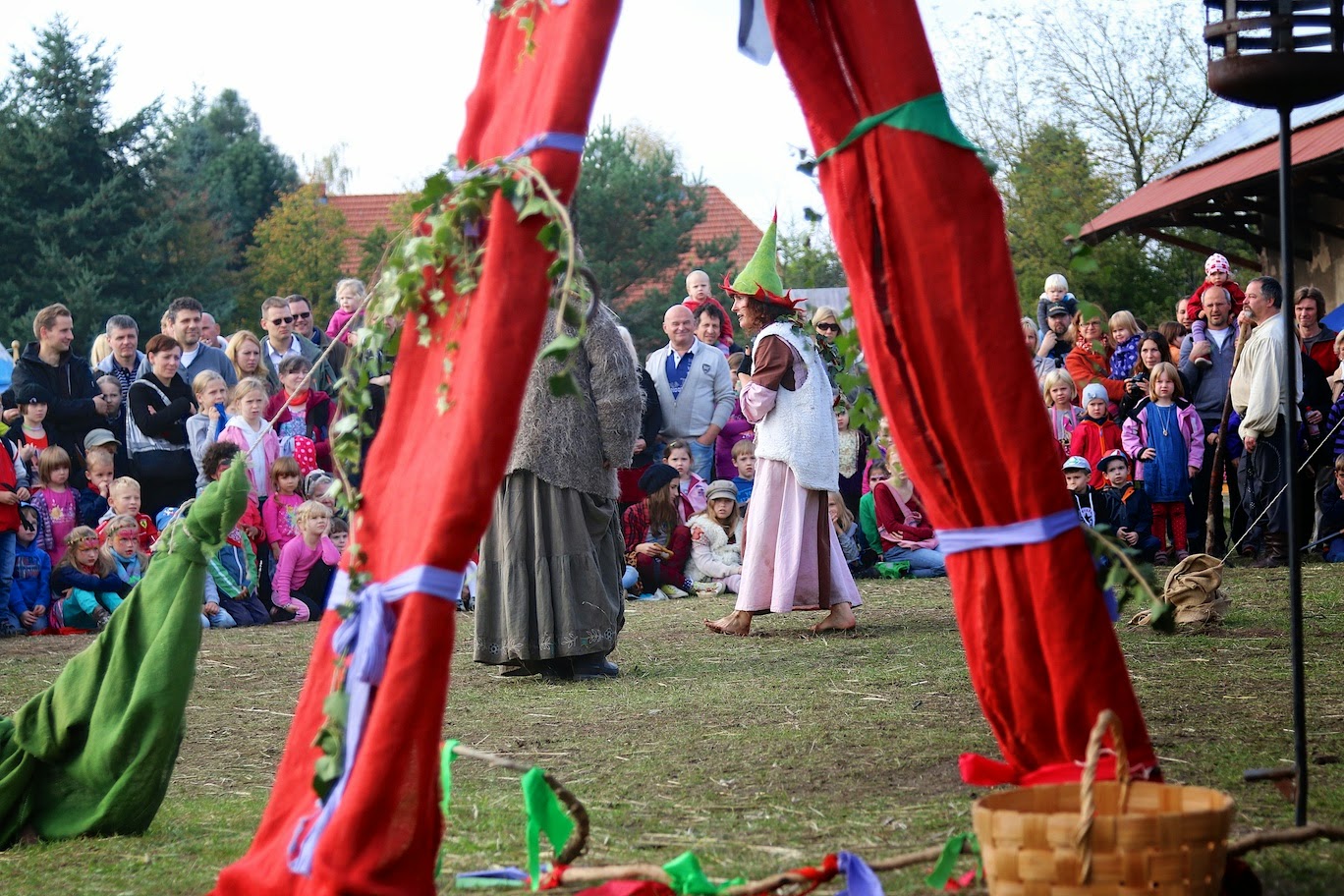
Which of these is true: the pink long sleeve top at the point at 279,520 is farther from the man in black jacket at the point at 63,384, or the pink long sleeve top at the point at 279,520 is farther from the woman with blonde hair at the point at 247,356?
the man in black jacket at the point at 63,384

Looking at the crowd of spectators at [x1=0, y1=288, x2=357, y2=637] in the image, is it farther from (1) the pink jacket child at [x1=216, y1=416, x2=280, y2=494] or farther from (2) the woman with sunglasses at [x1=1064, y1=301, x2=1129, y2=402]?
(2) the woman with sunglasses at [x1=1064, y1=301, x2=1129, y2=402]

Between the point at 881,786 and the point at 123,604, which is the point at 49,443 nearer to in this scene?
the point at 123,604

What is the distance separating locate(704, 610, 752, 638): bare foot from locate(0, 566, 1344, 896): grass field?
21cm

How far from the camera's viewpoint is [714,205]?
5062 centimetres

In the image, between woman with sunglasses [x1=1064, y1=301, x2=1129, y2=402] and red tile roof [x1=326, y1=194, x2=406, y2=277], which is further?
red tile roof [x1=326, y1=194, x2=406, y2=277]

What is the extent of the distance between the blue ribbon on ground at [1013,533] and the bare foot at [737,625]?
5.59m

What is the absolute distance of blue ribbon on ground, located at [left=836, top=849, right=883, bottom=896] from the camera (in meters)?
3.18

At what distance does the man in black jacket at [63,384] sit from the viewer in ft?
34.2

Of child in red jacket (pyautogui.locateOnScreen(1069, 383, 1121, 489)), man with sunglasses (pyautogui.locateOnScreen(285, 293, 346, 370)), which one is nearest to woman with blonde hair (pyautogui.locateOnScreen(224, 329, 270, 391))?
man with sunglasses (pyautogui.locateOnScreen(285, 293, 346, 370))

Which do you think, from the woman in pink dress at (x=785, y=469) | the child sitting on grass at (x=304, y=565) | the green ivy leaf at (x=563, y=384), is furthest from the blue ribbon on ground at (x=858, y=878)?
the child sitting on grass at (x=304, y=565)

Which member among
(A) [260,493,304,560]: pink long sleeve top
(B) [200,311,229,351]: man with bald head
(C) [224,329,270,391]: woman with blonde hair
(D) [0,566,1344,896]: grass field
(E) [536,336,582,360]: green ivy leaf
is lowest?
(D) [0,566,1344,896]: grass field

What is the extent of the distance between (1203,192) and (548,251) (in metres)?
14.1

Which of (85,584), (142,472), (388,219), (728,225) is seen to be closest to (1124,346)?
(142,472)

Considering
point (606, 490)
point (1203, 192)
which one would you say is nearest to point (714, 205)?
point (1203, 192)
